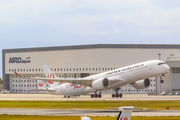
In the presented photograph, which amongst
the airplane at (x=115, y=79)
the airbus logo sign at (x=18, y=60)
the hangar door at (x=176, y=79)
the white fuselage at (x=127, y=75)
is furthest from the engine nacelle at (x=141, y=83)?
the airbus logo sign at (x=18, y=60)

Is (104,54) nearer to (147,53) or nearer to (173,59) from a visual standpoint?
(147,53)

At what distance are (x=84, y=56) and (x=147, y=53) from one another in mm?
24380

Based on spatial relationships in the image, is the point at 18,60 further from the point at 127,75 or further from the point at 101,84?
the point at 127,75

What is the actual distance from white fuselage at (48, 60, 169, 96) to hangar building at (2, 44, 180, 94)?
46.8m

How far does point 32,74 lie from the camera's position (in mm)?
142750

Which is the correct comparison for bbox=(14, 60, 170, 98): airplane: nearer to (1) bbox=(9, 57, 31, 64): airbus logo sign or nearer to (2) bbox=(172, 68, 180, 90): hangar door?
(2) bbox=(172, 68, 180, 90): hangar door

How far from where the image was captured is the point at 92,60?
5010 inches

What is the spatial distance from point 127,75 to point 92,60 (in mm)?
62829

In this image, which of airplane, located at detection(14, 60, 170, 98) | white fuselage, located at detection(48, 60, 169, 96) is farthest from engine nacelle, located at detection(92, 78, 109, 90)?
white fuselage, located at detection(48, 60, 169, 96)

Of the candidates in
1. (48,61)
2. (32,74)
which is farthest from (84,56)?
(32,74)

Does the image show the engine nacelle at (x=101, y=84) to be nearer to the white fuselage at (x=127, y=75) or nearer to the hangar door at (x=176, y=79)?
the white fuselage at (x=127, y=75)

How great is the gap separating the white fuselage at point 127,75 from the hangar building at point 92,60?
4683 centimetres

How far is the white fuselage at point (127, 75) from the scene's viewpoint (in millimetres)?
61969

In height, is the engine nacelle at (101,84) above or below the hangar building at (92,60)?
below
